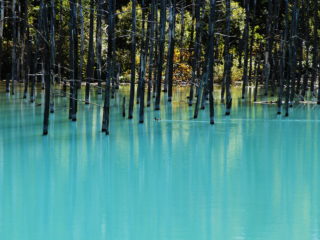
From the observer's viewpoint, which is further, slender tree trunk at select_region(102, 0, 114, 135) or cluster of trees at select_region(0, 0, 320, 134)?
cluster of trees at select_region(0, 0, 320, 134)

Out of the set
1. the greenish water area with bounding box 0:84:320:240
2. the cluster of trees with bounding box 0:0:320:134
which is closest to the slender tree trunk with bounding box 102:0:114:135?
the cluster of trees with bounding box 0:0:320:134

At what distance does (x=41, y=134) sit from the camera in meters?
25.7

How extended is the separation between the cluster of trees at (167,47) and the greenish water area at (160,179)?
1.47 meters

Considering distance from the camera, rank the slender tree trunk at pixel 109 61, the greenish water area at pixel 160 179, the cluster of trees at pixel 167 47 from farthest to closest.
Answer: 1. the cluster of trees at pixel 167 47
2. the slender tree trunk at pixel 109 61
3. the greenish water area at pixel 160 179

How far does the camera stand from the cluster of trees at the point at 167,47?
30.1 metres

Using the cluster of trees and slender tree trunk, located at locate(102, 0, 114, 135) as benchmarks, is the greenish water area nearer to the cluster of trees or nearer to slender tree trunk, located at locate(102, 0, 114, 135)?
slender tree trunk, located at locate(102, 0, 114, 135)

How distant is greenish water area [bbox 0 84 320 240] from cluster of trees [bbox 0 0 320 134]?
1470 mm

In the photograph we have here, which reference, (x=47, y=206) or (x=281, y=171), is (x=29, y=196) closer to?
(x=47, y=206)

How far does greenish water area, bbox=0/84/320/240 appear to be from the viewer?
41.6 feet

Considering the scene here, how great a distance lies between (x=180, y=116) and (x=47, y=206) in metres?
18.9

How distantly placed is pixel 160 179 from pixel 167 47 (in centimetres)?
3681

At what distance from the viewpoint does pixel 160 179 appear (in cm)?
1755

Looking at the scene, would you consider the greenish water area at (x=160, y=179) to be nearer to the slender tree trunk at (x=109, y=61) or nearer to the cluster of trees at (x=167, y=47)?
the slender tree trunk at (x=109, y=61)

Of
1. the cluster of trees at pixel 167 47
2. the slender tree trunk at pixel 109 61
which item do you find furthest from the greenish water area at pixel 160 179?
the cluster of trees at pixel 167 47
